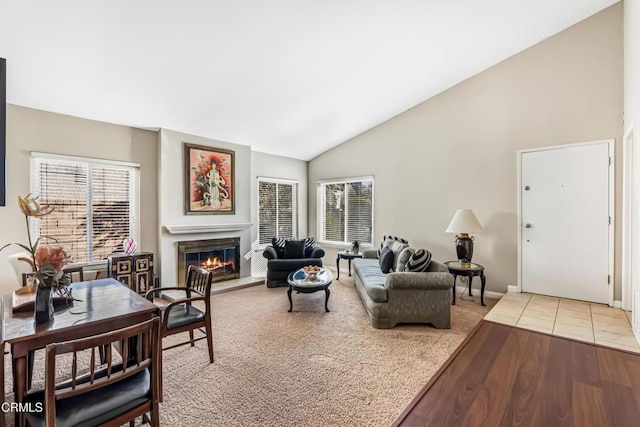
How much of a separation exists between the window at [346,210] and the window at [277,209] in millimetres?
629

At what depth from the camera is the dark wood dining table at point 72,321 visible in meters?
1.41

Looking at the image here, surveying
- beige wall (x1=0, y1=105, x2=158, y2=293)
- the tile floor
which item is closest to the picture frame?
beige wall (x1=0, y1=105, x2=158, y2=293)

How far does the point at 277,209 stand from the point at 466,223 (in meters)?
3.81

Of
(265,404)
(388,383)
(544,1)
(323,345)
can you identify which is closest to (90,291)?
(265,404)

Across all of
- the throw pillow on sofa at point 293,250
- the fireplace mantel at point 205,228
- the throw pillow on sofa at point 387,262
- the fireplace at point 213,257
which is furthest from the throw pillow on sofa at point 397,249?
the fireplace at point 213,257

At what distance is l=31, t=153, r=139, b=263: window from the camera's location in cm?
366

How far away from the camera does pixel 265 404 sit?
2014mm

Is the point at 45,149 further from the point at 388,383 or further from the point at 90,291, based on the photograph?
the point at 388,383

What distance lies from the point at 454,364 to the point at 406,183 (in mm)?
3529

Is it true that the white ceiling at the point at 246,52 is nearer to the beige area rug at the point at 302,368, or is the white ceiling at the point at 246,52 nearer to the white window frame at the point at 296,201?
the white window frame at the point at 296,201

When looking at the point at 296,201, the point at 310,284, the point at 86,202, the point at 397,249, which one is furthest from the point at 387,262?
the point at 86,202

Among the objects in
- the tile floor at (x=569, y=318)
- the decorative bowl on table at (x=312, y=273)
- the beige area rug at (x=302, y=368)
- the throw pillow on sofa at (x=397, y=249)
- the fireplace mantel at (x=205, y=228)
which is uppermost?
the fireplace mantel at (x=205, y=228)

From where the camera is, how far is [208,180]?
16.5 feet

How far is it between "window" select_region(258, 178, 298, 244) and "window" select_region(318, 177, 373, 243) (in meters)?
0.63
